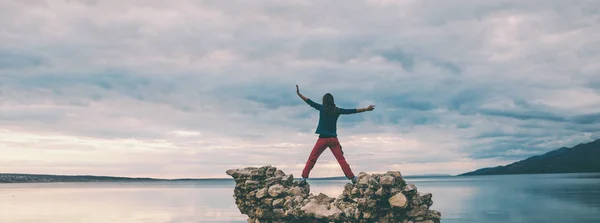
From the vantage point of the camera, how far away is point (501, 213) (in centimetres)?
6450

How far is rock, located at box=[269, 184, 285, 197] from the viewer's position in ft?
85.9

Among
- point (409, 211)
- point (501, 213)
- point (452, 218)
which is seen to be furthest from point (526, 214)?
point (409, 211)

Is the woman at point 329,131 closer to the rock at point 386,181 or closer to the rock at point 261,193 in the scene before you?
the rock at point 386,181

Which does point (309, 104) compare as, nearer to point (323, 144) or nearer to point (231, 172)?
point (323, 144)

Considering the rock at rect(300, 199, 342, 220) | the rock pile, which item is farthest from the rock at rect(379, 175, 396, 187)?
the rock at rect(300, 199, 342, 220)

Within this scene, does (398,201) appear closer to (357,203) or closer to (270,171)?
(357,203)

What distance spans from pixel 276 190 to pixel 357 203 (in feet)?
15.2

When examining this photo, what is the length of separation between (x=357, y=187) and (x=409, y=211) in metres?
2.69

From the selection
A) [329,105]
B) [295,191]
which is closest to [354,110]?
[329,105]

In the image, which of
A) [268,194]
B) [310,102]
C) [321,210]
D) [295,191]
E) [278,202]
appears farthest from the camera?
[268,194]

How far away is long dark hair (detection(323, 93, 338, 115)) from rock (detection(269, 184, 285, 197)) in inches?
191

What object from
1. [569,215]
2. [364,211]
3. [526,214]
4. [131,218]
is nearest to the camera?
[364,211]

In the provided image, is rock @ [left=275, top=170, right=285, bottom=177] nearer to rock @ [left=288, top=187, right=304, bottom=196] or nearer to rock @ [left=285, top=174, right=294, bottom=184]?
rock @ [left=285, top=174, right=294, bottom=184]

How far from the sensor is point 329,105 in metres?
24.8
